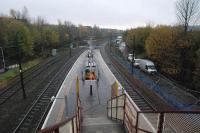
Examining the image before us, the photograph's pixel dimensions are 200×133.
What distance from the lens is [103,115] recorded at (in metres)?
16.6

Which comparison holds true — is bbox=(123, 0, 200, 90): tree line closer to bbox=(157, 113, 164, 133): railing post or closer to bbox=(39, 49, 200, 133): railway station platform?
bbox=(39, 49, 200, 133): railway station platform

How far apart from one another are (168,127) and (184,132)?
1.20 feet

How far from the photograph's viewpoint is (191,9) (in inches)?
1278

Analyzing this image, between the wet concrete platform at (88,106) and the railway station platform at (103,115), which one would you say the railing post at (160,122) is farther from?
the wet concrete platform at (88,106)

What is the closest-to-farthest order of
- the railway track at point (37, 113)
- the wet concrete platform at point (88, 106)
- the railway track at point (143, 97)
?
the wet concrete platform at point (88, 106) < the railway track at point (37, 113) < the railway track at point (143, 97)

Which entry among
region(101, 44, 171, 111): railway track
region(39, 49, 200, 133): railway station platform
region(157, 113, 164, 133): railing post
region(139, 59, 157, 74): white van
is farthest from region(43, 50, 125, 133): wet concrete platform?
region(139, 59, 157, 74): white van

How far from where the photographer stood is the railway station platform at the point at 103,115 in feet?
15.7

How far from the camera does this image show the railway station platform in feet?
15.7

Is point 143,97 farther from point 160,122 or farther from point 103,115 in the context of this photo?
point 160,122

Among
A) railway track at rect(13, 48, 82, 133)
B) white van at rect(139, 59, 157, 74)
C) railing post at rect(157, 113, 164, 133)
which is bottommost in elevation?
railway track at rect(13, 48, 82, 133)

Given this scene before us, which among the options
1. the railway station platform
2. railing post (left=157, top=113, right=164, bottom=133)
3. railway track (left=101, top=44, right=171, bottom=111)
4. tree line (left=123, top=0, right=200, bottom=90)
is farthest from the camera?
tree line (left=123, top=0, right=200, bottom=90)

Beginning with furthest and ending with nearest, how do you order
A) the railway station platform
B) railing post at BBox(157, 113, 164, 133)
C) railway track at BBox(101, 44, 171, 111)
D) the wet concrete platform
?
railway track at BBox(101, 44, 171, 111) < the wet concrete platform < railing post at BBox(157, 113, 164, 133) < the railway station platform

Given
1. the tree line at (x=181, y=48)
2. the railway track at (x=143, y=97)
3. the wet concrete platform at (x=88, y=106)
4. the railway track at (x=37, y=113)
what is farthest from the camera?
the tree line at (x=181, y=48)

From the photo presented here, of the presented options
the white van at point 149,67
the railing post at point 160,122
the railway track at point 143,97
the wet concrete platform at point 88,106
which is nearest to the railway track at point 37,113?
the wet concrete platform at point 88,106
